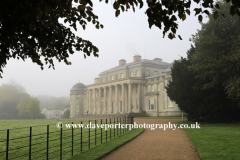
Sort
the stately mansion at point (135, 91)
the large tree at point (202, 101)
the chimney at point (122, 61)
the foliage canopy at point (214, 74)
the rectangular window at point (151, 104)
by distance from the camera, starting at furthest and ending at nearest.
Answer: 1. the chimney at point (122, 61)
2. the rectangular window at point (151, 104)
3. the stately mansion at point (135, 91)
4. the large tree at point (202, 101)
5. the foliage canopy at point (214, 74)

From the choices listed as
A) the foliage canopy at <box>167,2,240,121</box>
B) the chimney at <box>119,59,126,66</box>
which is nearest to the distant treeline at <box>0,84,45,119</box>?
the chimney at <box>119,59,126,66</box>

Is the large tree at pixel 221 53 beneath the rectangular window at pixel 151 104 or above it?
above

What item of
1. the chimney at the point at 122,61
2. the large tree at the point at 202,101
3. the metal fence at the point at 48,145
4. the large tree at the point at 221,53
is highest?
the chimney at the point at 122,61

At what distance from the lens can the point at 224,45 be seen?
2723cm

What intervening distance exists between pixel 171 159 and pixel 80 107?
81276 mm

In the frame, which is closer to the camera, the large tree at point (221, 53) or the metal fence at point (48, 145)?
the metal fence at point (48, 145)

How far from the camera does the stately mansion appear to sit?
186 ft

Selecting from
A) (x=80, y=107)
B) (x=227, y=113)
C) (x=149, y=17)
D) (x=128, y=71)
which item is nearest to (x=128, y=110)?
(x=128, y=71)

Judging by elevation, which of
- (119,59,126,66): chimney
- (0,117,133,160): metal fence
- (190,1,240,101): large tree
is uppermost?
(119,59,126,66): chimney

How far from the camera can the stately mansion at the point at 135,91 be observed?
56625 millimetres

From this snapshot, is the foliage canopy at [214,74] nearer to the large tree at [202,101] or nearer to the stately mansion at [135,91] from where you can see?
the large tree at [202,101]

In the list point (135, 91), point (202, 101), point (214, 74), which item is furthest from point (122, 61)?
point (214, 74)

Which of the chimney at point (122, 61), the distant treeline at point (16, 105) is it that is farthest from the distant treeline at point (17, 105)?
the chimney at point (122, 61)

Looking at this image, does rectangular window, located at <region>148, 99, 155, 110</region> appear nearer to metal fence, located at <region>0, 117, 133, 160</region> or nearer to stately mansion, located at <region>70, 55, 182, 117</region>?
stately mansion, located at <region>70, 55, 182, 117</region>
